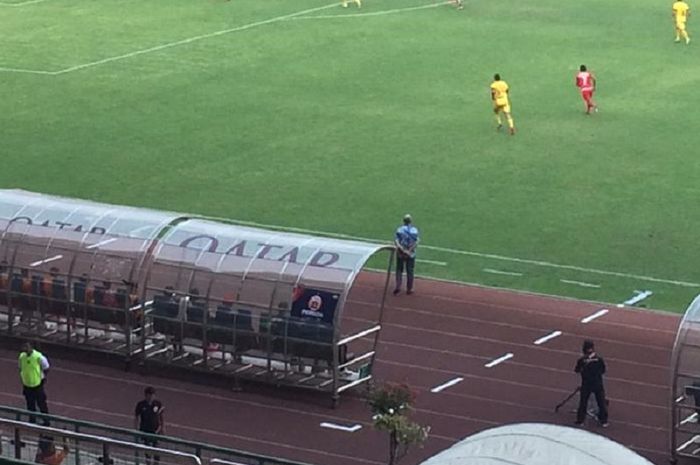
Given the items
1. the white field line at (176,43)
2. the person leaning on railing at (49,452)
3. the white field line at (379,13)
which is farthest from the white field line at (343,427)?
the white field line at (379,13)

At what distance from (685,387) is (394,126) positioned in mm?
19460

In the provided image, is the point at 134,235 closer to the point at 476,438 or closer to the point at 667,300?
the point at 667,300

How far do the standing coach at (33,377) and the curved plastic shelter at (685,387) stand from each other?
8346mm

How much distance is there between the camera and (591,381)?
22.7 metres

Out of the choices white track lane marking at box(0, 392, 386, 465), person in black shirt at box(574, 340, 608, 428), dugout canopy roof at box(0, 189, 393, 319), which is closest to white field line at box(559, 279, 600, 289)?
dugout canopy roof at box(0, 189, 393, 319)

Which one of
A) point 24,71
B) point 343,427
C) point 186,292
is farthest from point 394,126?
point 343,427

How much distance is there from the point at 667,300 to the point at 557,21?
26.2m

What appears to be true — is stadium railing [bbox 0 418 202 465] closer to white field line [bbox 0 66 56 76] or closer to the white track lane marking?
the white track lane marking

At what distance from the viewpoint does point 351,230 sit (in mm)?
32312

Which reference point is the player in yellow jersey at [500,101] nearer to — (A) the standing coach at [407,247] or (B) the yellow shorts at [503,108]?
(B) the yellow shorts at [503,108]

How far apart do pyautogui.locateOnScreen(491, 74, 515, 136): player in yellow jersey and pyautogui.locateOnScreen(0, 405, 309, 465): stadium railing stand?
776 inches

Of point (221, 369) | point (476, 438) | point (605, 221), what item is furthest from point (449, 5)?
point (476, 438)

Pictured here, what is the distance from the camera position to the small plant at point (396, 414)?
20359 mm

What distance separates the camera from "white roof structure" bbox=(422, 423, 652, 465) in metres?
11.4
